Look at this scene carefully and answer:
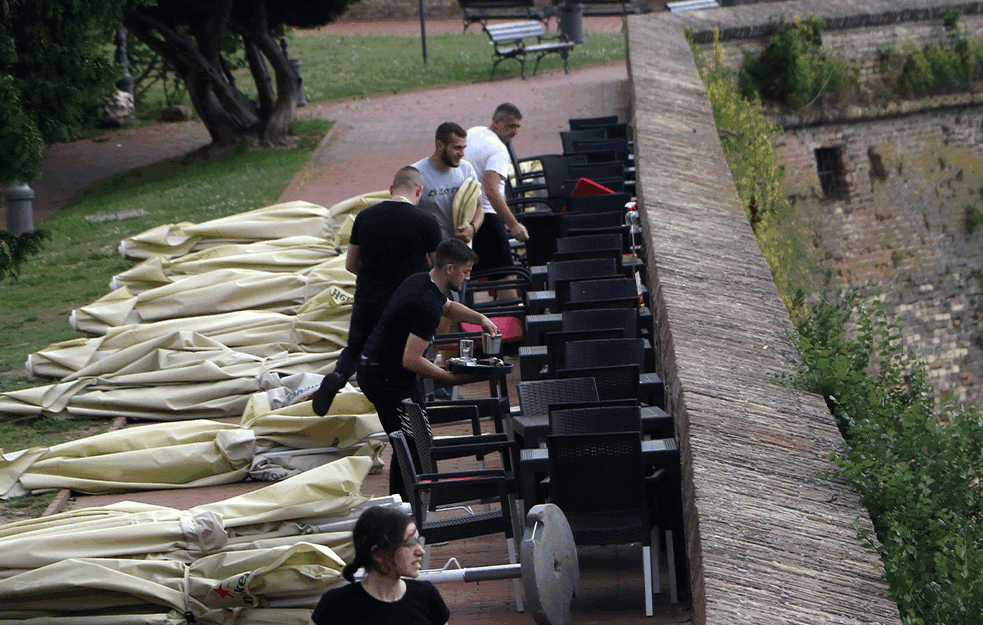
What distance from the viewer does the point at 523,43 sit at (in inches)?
892

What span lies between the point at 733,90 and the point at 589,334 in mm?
8535

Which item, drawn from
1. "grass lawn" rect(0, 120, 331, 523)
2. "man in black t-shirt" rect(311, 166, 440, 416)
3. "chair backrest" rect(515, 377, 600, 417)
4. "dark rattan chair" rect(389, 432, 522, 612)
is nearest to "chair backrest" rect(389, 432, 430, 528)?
"dark rattan chair" rect(389, 432, 522, 612)

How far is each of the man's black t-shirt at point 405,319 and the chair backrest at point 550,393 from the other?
83 centimetres

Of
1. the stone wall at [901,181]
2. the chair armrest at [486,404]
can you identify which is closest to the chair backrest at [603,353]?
the chair armrest at [486,404]

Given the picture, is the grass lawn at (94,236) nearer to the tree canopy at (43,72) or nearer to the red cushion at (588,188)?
the tree canopy at (43,72)

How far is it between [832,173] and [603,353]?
35.3 feet

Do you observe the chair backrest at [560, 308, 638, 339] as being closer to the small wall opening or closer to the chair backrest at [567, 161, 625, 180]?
the chair backrest at [567, 161, 625, 180]

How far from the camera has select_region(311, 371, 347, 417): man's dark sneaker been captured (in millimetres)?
6660

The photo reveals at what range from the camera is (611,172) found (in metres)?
10.2

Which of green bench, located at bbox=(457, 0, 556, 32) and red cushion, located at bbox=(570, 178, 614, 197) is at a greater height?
green bench, located at bbox=(457, 0, 556, 32)

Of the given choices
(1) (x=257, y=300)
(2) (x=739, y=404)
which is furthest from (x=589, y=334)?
(1) (x=257, y=300)

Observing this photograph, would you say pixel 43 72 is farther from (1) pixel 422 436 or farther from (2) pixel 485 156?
(1) pixel 422 436

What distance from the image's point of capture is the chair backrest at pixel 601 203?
9016mm

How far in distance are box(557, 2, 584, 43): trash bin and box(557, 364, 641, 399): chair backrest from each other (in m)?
19.4
